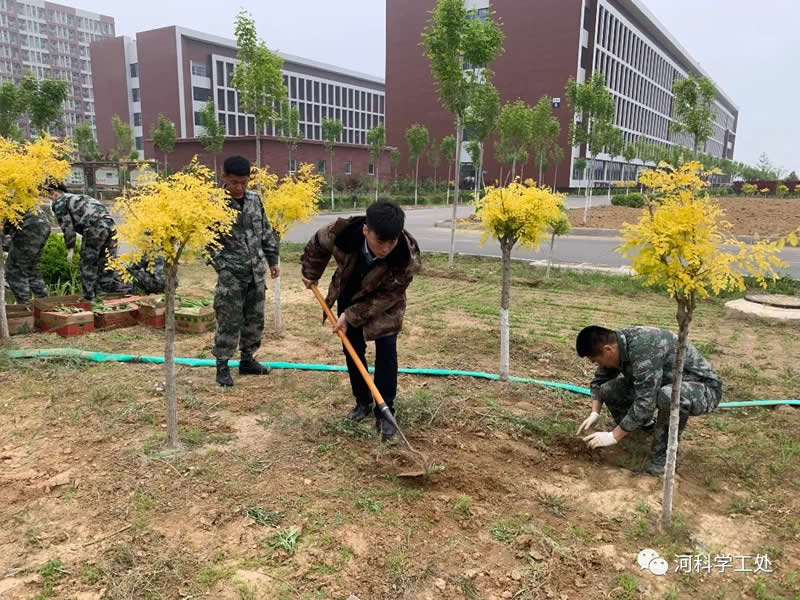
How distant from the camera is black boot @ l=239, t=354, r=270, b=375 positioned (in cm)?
459

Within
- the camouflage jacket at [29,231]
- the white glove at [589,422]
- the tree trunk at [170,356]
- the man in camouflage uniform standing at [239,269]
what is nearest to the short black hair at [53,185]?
the camouflage jacket at [29,231]

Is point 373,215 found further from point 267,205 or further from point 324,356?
point 267,205

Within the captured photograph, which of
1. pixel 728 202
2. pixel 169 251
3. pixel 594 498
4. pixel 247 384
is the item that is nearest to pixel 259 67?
pixel 247 384

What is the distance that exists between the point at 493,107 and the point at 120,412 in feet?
77.3

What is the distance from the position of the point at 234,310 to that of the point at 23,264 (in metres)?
3.62

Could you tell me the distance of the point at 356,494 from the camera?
283 centimetres

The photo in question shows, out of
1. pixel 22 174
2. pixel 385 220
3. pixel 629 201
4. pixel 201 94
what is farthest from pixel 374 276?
pixel 201 94

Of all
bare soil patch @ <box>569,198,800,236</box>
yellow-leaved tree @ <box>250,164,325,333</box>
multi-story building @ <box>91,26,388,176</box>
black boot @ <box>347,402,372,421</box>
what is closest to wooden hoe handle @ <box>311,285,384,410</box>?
black boot @ <box>347,402,372,421</box>

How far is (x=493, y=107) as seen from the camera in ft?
81.0

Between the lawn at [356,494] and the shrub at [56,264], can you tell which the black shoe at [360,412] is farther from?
the shrub at [56,264]

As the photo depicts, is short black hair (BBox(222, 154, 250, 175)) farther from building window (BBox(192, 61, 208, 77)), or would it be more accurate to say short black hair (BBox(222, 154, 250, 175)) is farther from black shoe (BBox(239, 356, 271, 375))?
building window (BBox(192, 61, 208, 77))

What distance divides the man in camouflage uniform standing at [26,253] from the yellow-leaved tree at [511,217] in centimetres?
484

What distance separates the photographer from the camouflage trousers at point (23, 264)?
6.21m

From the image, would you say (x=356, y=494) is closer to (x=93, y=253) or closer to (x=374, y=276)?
(x=374, y=276)
